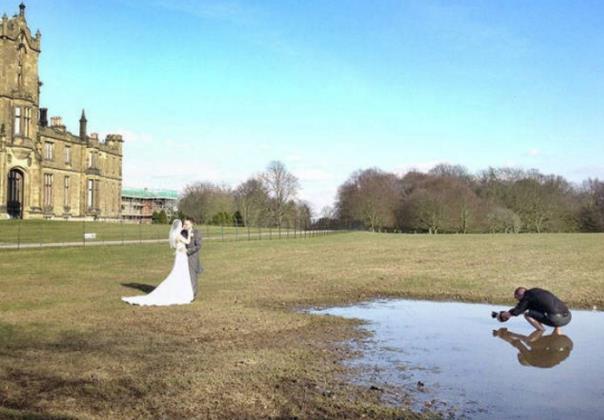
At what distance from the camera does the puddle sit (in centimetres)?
761

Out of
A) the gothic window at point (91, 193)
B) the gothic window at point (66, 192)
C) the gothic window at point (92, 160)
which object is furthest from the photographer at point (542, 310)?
the gothic window at point (92, 160)

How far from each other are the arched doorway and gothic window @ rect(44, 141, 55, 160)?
599cm

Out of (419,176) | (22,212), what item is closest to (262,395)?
(22,212)

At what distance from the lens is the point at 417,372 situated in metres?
9.14

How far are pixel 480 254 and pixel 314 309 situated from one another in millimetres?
16692

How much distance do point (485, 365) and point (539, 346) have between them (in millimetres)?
2143

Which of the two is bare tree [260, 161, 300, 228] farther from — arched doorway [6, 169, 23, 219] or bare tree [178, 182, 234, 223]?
arched doorway [6, 169, 23, 219]

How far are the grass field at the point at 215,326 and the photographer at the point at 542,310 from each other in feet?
12.3

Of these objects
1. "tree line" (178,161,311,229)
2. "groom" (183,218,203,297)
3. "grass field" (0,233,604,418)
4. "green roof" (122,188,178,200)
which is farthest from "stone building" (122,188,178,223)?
"groom" (183,218,203,297)

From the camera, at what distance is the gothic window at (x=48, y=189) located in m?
59.5

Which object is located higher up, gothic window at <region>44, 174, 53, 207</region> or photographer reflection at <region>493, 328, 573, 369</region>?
gothic window at <region>44, 174, 53, 207</region>

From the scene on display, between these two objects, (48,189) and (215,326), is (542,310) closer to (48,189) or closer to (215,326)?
(215,326)

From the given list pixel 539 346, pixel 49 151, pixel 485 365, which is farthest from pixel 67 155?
pixel 485 365

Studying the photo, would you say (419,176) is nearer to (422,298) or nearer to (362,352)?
(422,298)
